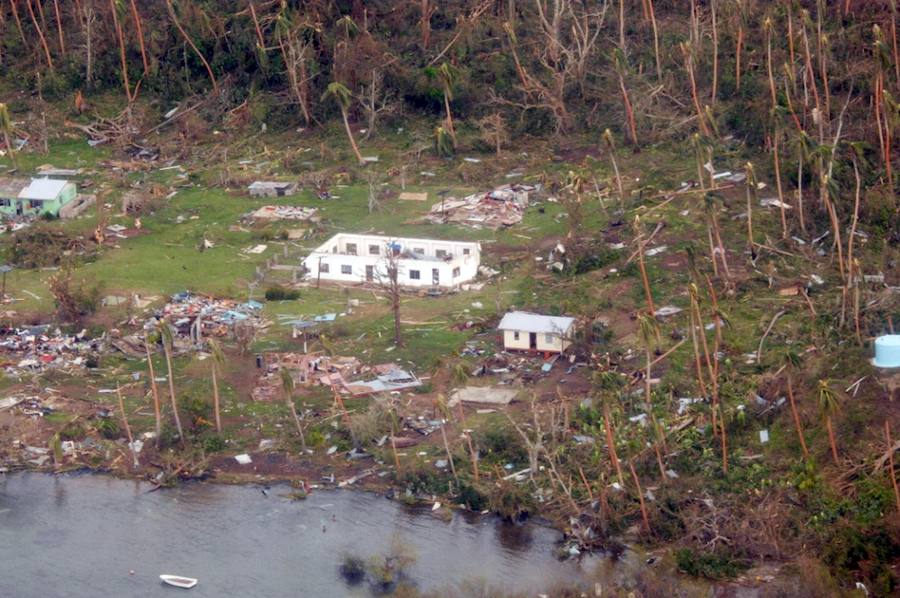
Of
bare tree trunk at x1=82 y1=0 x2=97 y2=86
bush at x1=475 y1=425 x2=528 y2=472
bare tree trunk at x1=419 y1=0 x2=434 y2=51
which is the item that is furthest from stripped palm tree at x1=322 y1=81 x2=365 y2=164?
bush at x1=475 y1=425 x2=528 y2=472

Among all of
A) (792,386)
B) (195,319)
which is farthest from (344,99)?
(792,386)

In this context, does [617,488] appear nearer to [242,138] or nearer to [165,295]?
[165,295]

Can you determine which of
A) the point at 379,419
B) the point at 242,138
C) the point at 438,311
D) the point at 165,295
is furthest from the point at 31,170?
the point at 379,419

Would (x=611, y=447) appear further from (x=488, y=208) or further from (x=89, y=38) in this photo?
(x=89, y=38)

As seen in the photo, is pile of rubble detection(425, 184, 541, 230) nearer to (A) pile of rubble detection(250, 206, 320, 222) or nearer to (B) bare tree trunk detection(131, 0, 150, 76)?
(A) pile of rubble detection(250, 206, 320, 222)

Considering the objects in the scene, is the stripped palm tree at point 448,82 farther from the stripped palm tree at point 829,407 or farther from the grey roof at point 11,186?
A: the stripped palm tree at point 829,407

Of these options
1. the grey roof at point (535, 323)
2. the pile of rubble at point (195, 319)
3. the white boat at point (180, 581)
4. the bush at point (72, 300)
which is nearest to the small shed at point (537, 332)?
the grey roof at point (535, 323)
